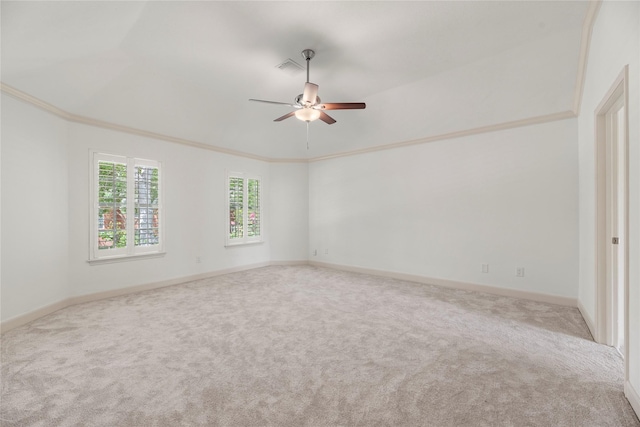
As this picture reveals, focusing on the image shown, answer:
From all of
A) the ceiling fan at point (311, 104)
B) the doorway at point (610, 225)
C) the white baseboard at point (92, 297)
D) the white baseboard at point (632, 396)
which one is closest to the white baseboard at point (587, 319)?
the doorway at point (610, 225)

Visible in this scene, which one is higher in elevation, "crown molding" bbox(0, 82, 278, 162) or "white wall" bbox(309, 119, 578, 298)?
"crown molding" bbox(0, 82, 278, 162)

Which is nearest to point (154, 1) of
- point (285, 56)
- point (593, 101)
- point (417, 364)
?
point (285, 56)

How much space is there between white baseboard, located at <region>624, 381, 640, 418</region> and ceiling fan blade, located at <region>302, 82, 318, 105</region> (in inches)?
139

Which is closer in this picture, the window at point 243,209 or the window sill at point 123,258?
the window sill at point 123,258

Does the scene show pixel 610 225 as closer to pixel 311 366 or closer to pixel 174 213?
pixel 311 366

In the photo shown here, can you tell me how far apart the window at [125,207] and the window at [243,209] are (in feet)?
4.94

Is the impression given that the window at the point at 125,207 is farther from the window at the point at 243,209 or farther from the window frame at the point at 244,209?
the window at the point at 243,209

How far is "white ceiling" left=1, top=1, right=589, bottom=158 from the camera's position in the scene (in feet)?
9.02

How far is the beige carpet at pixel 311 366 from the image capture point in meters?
1.82

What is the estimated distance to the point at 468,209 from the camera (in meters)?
4.82

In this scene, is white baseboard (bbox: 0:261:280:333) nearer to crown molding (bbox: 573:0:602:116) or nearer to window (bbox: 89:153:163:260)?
window (bbox: 89:153:163:260)

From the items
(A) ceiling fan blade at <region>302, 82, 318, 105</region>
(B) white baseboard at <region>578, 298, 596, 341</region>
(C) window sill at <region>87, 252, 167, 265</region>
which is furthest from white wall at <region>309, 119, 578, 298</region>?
(C) window sill at <region>87, 252, 167, 265</region>

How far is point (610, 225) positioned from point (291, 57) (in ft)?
12.8

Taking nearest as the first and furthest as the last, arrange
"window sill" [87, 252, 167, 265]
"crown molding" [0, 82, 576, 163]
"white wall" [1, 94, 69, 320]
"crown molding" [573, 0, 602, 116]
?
"crown molding" [573, 0, 602, 116]
"white wall" [1, 94, 69, 320]
"crown molding" [0, 82, 576, 163]
"window sill" [87, 252, 167, 265]
